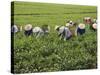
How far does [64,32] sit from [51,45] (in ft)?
0.55

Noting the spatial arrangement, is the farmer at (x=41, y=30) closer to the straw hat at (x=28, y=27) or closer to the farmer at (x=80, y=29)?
the straw hat at (x=28, y=27)

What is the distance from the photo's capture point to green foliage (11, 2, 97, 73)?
1.92 metres

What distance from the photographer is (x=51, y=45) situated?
2023 millimetres

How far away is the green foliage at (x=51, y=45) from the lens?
1.92m

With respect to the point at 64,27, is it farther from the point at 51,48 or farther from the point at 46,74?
the point at 46,74

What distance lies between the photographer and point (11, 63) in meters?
1.90

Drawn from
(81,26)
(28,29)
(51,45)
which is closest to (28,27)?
(28,29)

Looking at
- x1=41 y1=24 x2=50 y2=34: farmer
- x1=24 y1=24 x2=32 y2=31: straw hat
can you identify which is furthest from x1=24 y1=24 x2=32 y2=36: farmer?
x1=41 y1=24 x2=50 y2=34: farmer

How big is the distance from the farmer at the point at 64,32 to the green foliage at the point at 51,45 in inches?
1.4

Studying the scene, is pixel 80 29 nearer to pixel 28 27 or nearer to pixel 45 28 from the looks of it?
pixel 45 28

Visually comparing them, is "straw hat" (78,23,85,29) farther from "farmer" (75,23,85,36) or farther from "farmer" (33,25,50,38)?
"farmer" (33,25,50,38)

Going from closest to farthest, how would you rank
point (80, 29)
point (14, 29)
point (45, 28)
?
point (14, 29) → point (45, 28) → point (80, 29)

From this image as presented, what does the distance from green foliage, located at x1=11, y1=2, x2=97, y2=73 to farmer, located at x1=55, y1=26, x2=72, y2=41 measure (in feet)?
0.12

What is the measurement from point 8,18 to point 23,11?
0.14m
